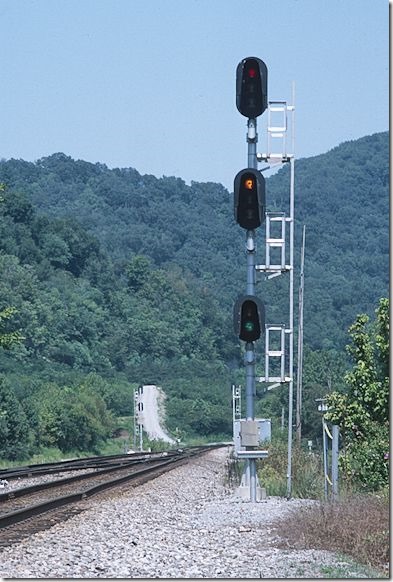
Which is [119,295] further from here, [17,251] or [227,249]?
[227,249]

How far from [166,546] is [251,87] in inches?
307

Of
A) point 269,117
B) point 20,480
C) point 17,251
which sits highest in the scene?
point 17,251

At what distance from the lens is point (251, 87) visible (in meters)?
18.4

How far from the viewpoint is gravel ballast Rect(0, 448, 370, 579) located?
11.3 meters

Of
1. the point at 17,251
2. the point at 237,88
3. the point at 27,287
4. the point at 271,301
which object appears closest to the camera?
the point at 237,88

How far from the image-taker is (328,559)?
1201cm

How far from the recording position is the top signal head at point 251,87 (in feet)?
59.6

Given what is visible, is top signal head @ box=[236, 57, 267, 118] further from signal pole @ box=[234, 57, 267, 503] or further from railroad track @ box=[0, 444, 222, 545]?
railroad track @ box=[0, 444, 222, 545]

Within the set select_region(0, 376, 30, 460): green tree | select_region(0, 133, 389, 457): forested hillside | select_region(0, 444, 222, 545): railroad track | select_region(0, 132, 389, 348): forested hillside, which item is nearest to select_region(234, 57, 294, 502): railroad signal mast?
select_region(0, 444, 222, 545): railroad track

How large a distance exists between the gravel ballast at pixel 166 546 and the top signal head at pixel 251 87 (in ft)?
18.8

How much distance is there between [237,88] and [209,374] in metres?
99.3

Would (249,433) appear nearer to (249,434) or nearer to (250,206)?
(249,434)

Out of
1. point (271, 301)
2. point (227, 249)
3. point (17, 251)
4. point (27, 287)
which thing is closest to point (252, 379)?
point (271, 301)

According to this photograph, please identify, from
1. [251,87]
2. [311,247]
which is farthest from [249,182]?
[311,247]
